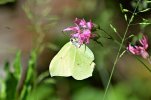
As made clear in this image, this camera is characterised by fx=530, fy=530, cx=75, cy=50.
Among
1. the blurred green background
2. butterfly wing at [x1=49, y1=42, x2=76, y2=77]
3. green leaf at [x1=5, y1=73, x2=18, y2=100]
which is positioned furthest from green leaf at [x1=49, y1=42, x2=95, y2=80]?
green leaf at [x1=5, y1=73, x2=18, y2=100]

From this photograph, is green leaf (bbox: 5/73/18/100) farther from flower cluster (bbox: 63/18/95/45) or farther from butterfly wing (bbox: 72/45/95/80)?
flower cluster (bbox: 63/18/95/45)

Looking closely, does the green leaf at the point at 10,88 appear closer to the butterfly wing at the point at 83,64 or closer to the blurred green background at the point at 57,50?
the blurred green background at the point at 57,50

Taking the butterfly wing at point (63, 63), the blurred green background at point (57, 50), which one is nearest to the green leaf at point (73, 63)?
the butterfly wing at point (63, 63)

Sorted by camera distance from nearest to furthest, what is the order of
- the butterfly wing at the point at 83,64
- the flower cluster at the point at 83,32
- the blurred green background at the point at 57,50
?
the flower cluster at the point at 83,32
the butterfly wing at the point at 83,64
the blurred green background at the point at 57,50

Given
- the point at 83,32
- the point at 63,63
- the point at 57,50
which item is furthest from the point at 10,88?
the point at 57,50

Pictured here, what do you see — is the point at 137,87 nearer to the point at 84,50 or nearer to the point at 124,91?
the point at 124,91
